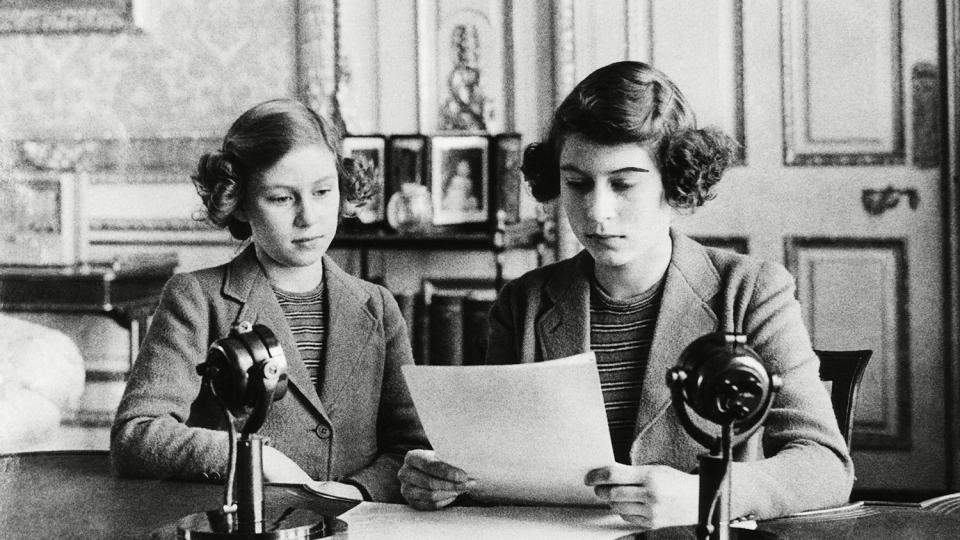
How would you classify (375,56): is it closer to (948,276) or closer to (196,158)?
(196,158)

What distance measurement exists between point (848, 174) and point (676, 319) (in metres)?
2.28

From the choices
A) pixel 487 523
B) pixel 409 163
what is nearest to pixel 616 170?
pixel 487 523

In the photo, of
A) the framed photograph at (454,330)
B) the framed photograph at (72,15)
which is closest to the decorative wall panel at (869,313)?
the framed photograph at (454,330)

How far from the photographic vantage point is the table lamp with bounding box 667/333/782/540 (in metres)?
1.04

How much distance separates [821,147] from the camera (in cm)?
369

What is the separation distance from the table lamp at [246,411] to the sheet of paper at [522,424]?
0.19m

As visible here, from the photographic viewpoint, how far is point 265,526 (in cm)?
116

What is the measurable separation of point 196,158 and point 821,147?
89.7 inches

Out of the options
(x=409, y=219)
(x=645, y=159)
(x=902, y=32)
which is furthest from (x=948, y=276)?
(x=645, y=159)

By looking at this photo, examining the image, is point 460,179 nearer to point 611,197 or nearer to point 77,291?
point 77,291

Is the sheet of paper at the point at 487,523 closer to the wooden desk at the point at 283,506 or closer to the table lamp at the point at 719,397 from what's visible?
the wooden desk at the point at 283,506

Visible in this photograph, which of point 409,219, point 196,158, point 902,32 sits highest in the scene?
point 902,32

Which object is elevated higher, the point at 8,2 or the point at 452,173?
the point at 8,2

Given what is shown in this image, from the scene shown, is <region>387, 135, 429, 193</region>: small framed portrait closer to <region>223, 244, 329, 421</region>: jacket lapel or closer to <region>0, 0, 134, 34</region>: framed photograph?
<region>0, 0, 134, 34</region>: framed photograph
